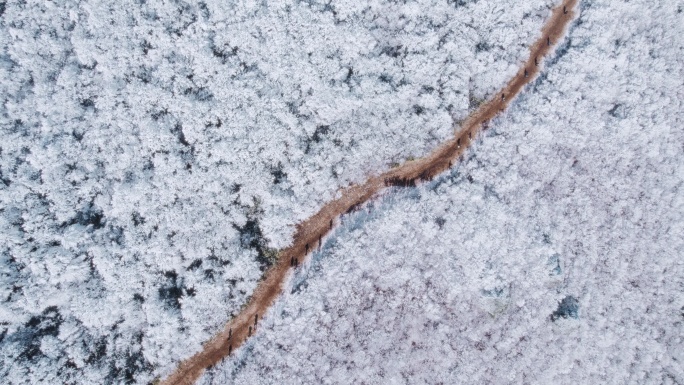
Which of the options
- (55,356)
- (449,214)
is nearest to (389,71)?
(449,214)

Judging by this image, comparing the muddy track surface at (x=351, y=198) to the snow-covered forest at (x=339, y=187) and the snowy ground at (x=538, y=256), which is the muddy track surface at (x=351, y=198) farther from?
the snowy ground at (x=538, y=256)

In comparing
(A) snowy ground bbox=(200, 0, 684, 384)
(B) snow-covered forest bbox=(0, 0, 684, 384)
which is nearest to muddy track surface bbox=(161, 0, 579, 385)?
(B) snow-covered forest bbox=(0, 0, 684, 384)

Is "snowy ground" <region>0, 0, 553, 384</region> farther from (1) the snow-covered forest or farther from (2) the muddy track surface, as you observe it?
(2) the muddy track surface

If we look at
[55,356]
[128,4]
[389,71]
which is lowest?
[55,356]

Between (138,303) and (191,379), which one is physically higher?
(138,303)

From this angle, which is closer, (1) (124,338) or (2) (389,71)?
(1) (124,338)

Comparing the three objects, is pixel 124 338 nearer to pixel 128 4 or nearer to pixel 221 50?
pixel 221 50

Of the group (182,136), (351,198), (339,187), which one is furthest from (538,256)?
(182,136)
